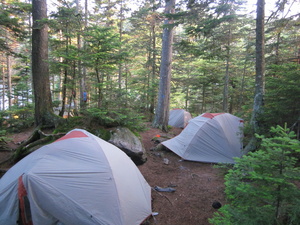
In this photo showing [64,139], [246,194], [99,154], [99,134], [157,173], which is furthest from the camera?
[99,134]

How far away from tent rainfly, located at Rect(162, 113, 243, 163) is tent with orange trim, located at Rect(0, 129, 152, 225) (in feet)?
12.0

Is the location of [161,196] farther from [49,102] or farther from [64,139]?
[49,102]

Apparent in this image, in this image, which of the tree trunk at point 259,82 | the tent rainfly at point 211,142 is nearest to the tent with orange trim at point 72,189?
the tent rainfly at point 211,142

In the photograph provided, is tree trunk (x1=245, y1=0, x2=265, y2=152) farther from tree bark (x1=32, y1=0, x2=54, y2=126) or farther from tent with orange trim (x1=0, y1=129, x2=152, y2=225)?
tree bark (x1=32, y1=0, x2=54, y2=126)

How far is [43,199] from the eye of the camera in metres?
2.96

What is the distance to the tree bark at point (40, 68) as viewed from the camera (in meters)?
6.51

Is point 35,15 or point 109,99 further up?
point 35,15

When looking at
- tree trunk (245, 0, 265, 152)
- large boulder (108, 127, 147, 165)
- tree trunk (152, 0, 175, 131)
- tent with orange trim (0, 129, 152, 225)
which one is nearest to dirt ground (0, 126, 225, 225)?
large boulder (108, 127, 147, 165)

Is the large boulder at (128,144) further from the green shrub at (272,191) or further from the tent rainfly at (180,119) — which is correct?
the tent rainfly at (180,119)

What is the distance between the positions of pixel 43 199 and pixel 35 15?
A: 6.62m

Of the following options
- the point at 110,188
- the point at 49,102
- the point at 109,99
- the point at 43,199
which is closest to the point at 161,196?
the point at 110,188

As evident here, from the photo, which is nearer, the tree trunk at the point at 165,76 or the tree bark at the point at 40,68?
the tree bark at the point at 40,68

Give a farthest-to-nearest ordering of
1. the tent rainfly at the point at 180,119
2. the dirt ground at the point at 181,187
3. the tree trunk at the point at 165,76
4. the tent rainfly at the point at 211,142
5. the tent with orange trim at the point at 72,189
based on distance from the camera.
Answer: the tent rainfly at the point at 180,119 < the tree trunk at the point at 165,76 < the tent rainfly at the point at 211,142 < the dirt ground at the point at 181,187 < the tent with orange trim at the point at 72,189

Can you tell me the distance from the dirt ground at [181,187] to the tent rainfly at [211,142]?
34 centimetres
